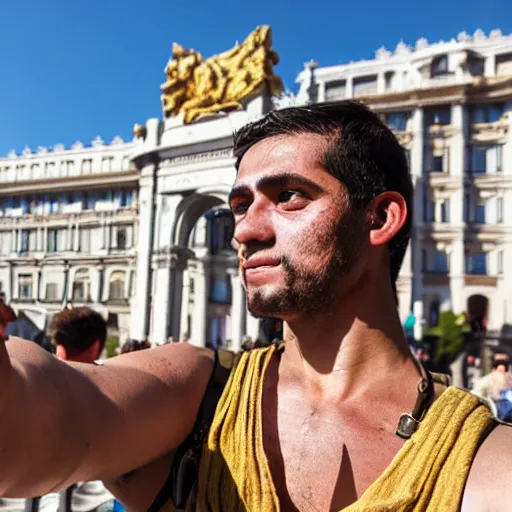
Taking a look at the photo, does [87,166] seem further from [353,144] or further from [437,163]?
[353,144]

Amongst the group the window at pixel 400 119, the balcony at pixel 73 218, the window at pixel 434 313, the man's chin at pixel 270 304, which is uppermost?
the window at pixel 400 119

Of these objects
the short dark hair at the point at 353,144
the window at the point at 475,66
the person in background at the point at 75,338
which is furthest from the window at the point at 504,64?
the short dark hair at the point at 353,144

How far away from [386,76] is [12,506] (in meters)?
23.2

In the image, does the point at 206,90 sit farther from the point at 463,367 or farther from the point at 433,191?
the point at 463,367

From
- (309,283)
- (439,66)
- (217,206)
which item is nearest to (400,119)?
(439,66)

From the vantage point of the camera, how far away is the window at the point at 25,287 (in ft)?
87.4

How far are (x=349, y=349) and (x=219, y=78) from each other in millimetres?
19425

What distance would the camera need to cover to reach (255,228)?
51.1 inches

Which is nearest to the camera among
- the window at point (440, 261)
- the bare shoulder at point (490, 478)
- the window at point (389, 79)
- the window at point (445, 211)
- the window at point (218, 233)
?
the bare shoulder at point (490, 478)

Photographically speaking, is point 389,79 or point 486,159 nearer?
point 486,159

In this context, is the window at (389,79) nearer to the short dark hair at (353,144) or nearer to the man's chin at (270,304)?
the short dark hair at (353,144)

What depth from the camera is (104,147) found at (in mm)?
26906

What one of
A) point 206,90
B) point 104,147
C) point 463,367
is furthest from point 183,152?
point 463,367

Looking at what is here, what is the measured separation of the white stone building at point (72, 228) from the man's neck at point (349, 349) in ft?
77.7
